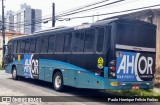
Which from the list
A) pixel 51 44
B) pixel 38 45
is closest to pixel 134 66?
pixel 51 44

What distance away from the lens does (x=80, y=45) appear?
42.3 ft

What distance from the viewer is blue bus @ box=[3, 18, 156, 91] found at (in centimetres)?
1121

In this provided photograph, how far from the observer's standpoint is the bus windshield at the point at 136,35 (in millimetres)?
11414

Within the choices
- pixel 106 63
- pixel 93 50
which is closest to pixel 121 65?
pixel 106 63

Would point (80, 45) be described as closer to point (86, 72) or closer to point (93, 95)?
point (86, 72)

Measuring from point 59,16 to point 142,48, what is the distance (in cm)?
1612

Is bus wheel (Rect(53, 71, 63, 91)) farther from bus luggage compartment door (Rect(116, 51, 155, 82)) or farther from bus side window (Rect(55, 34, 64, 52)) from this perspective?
bus luggage compartment door (Rect(116, 51, 155, 82))

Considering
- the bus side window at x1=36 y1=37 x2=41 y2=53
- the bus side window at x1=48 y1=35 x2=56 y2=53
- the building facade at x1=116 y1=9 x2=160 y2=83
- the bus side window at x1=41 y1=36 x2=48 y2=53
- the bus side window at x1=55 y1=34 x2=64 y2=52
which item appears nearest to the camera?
the bus side window at x1=55 y1=34 x2=64 y2=52

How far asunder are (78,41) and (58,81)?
2.55 meters

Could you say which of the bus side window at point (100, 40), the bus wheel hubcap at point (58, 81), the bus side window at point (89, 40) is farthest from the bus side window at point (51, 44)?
the bus side window at point (100, 40)

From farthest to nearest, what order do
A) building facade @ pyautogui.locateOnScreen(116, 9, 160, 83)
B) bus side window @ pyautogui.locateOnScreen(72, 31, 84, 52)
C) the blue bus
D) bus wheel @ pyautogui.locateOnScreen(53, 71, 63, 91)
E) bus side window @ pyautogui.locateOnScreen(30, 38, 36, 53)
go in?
1. bus side window @ pyautogui.locateOnScreen(30, 38, 36, 53)
2. building facade @ pyautogui.locateOnScreen(116, 9, 160, 83)
3. bus wheel @ pyautogui.locateOnScreen(53, 71, 63, 91)
4. bus side window @ pyautogui.locateOnScreen(72, 31, 84, 52)
5. the blue bus

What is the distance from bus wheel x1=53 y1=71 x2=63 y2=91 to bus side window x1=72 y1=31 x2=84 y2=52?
1.77 m

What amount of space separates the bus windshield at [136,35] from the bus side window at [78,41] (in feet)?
6.47

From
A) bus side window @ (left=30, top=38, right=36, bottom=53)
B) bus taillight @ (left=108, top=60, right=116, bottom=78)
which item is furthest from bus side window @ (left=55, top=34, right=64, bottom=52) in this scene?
bus taillight @ (left=108, top=60, right=116, bottom=78)
